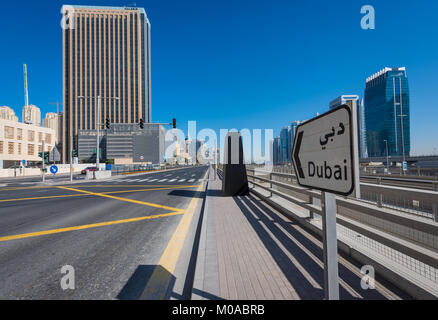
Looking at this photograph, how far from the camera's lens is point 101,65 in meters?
117

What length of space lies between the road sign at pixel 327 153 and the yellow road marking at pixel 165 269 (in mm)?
2337

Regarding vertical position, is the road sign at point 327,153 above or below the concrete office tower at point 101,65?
below

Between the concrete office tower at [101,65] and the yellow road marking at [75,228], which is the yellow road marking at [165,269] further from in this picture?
the concrete office tower at [101,65]

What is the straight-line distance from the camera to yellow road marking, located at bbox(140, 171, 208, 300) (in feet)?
8.29

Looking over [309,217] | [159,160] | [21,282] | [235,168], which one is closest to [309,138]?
[309,217]

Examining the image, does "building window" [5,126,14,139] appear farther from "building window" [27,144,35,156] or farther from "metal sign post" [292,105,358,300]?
"metal sign post" [292,105,358,300]

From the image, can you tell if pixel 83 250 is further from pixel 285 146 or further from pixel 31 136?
pixel 285 146

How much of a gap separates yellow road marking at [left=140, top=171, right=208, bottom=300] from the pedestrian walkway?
19.0 inches

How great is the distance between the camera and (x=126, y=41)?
120 m

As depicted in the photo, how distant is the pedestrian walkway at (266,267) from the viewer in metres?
2.27

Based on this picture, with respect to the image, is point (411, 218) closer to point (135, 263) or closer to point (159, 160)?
point (135, 263)

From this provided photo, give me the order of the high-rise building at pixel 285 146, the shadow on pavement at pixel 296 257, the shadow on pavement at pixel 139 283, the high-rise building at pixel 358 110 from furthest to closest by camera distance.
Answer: the high-rise building at pixel 285 146, the shadow on pavement at pixel 139 283, the shadow on pavement at pixel 296 257, the high-rise building at pixel 358 110

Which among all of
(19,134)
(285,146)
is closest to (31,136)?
(19,134)

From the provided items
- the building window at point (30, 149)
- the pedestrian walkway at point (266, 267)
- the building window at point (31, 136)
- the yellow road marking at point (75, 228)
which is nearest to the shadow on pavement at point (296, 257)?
the pedestrian walkway at point (266, 267)
